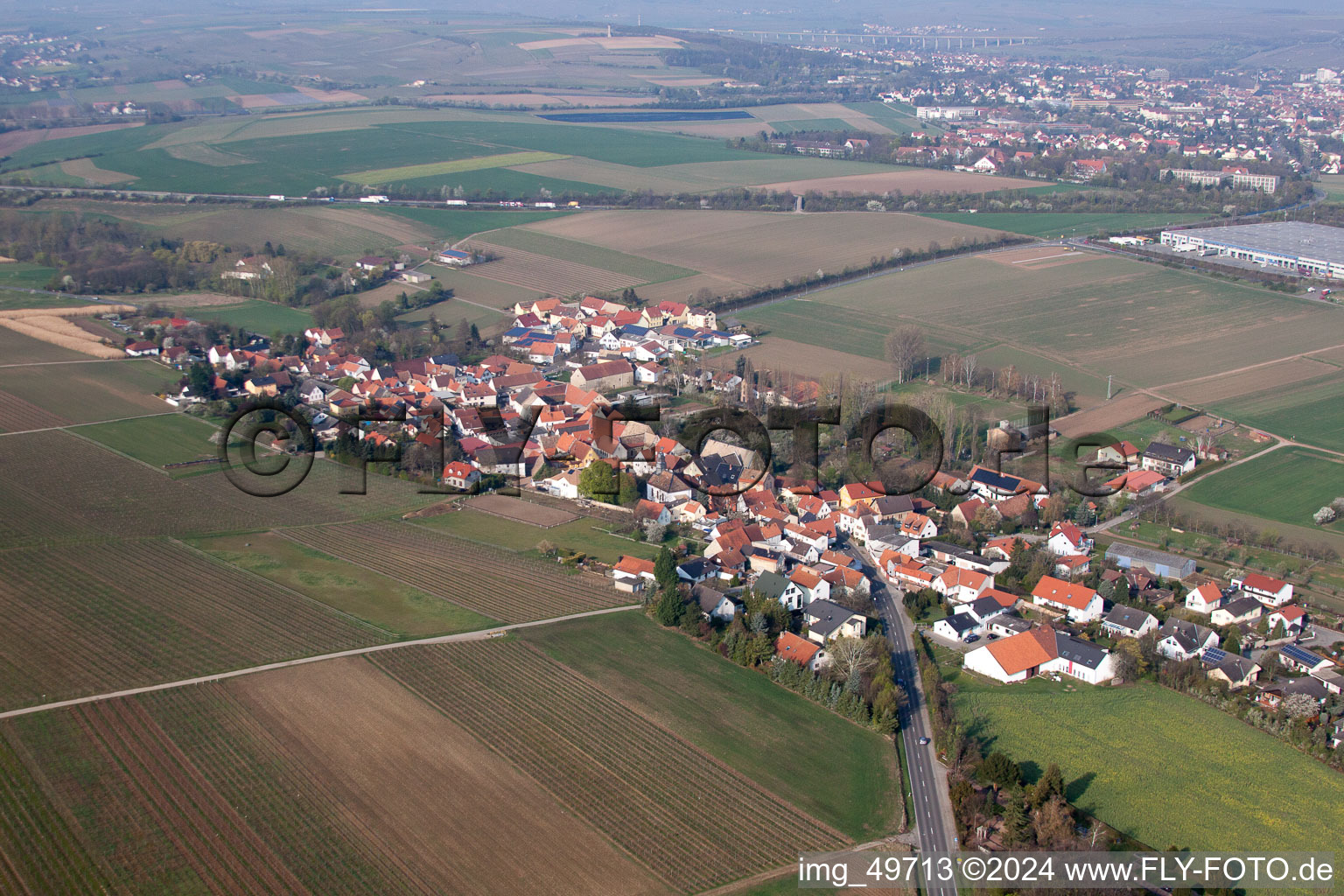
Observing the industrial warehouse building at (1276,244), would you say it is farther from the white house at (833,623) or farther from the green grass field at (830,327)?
the white house at (833,623)

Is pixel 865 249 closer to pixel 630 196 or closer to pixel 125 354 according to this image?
pixel 630 196

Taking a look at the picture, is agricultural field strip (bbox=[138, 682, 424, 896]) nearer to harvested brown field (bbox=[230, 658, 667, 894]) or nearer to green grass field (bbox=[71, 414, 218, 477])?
harvested brown field (bbox=[230, 658, 667, 894])

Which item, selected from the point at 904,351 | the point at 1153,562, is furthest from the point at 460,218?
the point at 1153,562

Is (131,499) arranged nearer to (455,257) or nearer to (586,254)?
(455,257)

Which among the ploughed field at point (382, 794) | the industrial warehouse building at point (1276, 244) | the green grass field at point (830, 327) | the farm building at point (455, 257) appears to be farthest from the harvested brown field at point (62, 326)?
the industrial warehouse building at point (1276, 244)

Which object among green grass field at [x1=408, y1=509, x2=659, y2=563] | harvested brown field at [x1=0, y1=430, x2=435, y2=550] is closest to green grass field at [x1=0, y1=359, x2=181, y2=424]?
harvested brown field at [x1=0, y1=430, x2=435, y2=550]
